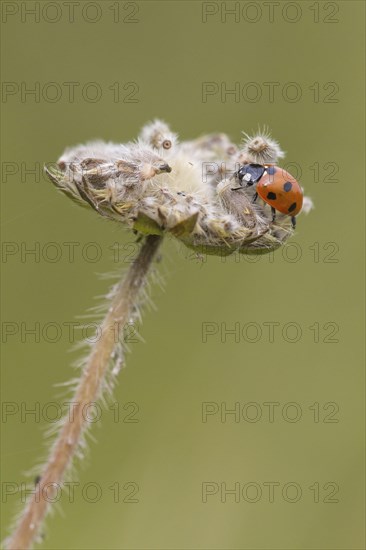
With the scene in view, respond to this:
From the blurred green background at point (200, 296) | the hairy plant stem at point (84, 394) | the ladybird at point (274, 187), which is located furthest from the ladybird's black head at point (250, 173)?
the blurred green background at point (200, 296)

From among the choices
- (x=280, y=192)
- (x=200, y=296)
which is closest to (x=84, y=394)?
(x=280, y=192)

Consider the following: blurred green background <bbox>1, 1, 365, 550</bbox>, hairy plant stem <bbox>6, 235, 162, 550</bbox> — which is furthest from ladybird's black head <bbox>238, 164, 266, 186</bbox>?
blurred green background <bbox>1, 1, 365, 550</bbox>

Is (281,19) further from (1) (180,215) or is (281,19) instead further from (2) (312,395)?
(1) (180,215)

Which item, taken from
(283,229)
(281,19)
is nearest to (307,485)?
(283,229)

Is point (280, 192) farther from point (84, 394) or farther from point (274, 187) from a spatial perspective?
point (84, 394)

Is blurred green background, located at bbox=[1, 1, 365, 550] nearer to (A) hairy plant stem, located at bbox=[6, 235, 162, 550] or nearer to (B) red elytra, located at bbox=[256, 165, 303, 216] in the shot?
(B) red elytra, located at bbox=[256, 165, 303, 216]

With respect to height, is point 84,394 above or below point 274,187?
below
